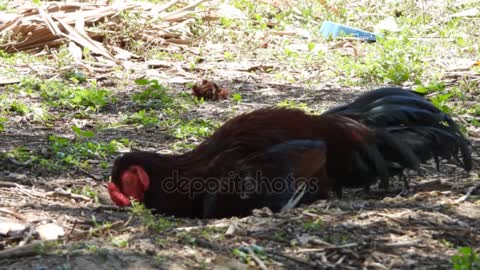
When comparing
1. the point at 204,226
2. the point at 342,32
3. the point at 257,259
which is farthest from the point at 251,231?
the point at 342,32

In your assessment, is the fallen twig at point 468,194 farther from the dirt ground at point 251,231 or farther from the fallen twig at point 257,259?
the fallen twig at point 257,259

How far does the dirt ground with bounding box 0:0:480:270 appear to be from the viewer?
3.73 m

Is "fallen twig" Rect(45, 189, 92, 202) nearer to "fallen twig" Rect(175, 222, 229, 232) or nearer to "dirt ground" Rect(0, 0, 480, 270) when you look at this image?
"dirt ground" Rect(0, 0, 480, 270)

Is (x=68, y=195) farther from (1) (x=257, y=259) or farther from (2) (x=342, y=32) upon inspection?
(2) (x=342, y=32)

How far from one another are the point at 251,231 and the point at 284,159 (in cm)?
93

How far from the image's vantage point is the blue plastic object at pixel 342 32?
1180cm

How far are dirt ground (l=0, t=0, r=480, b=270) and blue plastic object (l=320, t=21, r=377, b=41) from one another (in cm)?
574

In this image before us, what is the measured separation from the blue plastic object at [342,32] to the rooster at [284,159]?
6.24 m

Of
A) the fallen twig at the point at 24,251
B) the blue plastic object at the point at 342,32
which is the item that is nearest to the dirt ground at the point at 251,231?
the fallen twig at the point at 24,251

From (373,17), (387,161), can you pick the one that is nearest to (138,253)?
(387,161)

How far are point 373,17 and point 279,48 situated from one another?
2441 millimetres

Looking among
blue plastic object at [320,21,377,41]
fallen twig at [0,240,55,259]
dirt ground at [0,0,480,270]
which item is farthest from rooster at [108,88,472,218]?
blue plastic object at [320,21,377,41]

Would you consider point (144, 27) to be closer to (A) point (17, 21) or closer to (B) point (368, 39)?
(A) point (17, 21)

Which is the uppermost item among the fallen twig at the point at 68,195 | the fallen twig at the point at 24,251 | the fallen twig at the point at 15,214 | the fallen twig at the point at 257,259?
the fallen twig at the point at 257,259
